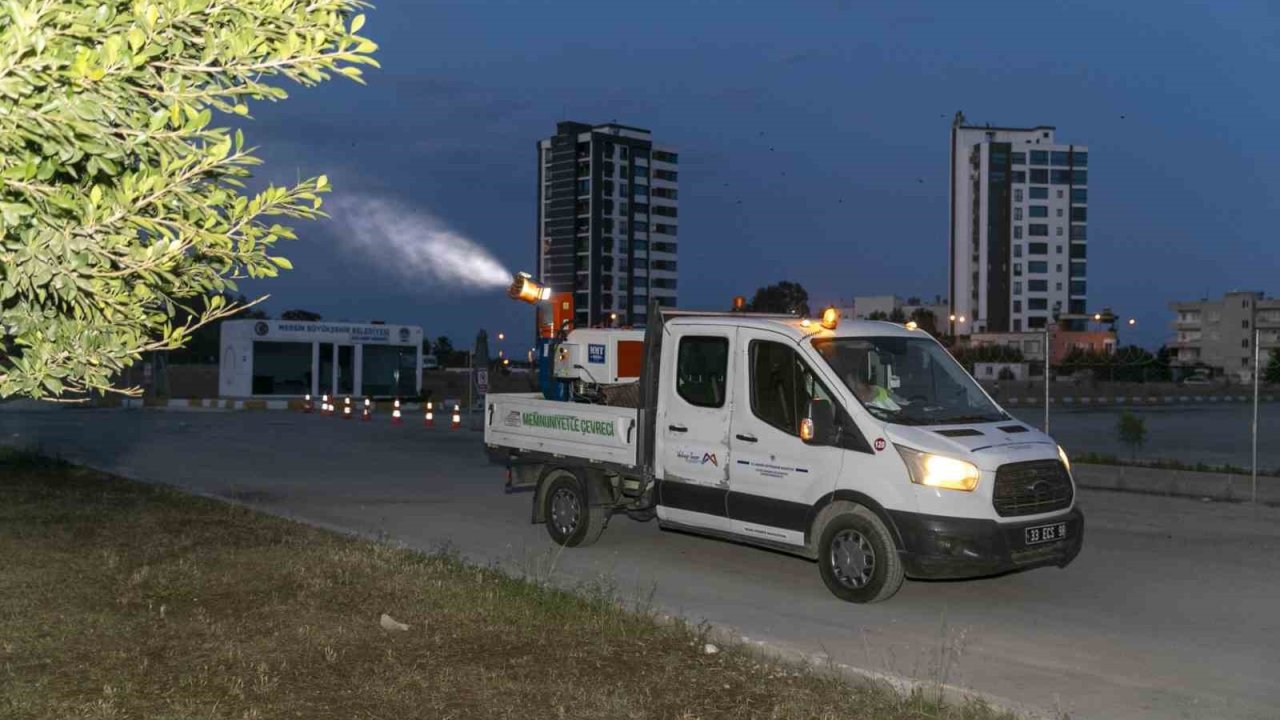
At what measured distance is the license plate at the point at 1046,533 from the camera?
856cm

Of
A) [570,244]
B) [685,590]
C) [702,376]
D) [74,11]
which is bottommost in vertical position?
[685,590]

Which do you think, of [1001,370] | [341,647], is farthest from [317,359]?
[1001,370]

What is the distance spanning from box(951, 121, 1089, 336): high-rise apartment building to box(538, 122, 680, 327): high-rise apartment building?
106 ft

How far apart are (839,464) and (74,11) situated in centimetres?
661

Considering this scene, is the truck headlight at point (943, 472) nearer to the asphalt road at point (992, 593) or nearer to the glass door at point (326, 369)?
the asphalt road at point (992, 593)

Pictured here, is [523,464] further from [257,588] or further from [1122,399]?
[1122,399]

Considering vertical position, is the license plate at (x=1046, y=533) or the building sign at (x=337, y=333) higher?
the building sign at (x=337, y=333)

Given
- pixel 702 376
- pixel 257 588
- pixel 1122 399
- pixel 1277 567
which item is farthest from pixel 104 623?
pixel 1122 399

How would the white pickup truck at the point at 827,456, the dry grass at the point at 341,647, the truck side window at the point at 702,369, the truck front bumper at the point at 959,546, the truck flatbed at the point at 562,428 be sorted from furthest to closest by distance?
the truck flatbed at the point at 562,428, the truck side window at the point at 702,369, the white pickup truck at the point at 827,456, the truck front bumper at the point at 959,546, the dry grass at the point at 341,647

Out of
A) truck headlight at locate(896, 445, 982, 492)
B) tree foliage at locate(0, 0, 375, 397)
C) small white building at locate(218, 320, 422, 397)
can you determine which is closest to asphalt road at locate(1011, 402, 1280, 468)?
truck headlight at locate(896, 445, 982, 492)

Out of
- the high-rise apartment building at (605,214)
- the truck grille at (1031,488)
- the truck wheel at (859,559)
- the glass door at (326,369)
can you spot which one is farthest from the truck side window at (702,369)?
the high-rise apartment building at (605,214)

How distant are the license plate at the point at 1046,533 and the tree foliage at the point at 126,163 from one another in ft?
20.2

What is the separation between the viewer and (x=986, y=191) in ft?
391

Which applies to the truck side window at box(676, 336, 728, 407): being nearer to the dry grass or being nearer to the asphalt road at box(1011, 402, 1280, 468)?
the dry grass
